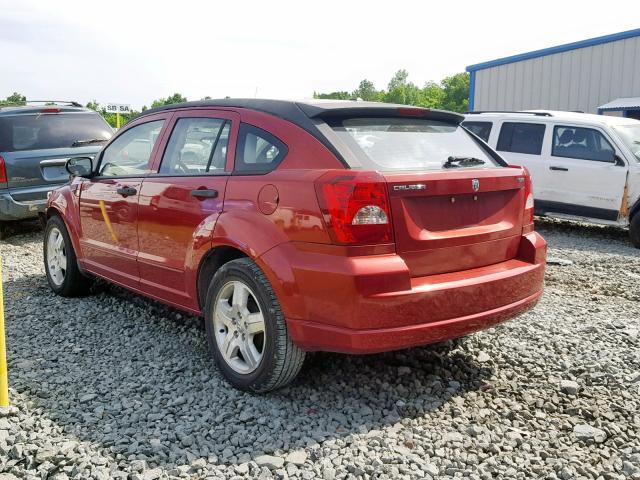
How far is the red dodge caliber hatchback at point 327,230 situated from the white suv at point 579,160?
19.1 ft

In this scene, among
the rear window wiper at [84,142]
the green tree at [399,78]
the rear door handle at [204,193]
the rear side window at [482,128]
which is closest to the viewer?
the rear door handle at [204,193]

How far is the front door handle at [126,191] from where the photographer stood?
15.3 feet

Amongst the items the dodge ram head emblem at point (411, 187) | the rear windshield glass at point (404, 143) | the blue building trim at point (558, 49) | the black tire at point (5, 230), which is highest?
the blue building trim at point (558, 49)

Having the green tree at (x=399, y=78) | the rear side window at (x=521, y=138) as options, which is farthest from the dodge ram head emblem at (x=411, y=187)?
the green tree at (x=399, y=78)

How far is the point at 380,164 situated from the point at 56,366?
2537mm

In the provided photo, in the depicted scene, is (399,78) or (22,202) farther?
(399,78)

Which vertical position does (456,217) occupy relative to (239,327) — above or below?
above

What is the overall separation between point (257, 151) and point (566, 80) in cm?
1835

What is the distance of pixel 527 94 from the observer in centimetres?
2092

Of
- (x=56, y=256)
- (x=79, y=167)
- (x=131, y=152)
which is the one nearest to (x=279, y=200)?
(x=131, y=152)

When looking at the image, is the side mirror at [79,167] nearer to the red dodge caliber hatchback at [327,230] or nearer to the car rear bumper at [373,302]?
the red dodge caliber hatchback at [327,230]

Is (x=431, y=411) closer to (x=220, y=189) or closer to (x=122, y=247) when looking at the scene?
(x=220, y=189)

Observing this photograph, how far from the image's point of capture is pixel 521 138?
10.5 meters

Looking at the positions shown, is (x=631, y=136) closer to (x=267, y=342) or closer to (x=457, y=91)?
(x=267, y=342)
